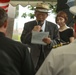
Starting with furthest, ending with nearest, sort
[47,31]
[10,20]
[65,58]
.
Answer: [47,31] → [10,20] → [65,58]

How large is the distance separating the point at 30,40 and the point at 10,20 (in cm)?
72

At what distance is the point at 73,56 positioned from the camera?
5.27ft

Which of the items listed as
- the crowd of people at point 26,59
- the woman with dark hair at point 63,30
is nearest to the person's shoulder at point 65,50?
the crowd of people at point 26,59

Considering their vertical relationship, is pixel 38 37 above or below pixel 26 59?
below

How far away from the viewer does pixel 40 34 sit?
11.1 feet

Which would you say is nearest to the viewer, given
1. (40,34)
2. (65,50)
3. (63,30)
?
(65,50)

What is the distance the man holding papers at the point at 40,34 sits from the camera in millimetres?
3419

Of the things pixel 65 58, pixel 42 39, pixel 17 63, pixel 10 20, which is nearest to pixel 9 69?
pixel 17 63

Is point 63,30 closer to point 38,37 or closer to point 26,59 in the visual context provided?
point 38,37

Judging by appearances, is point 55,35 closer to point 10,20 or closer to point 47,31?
point 47,31

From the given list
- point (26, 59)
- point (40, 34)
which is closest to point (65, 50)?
point (26, 59)

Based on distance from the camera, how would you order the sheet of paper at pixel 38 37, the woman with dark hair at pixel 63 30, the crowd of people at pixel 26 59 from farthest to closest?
the woman with dark hair at pixel 63 30 < the sheet of paper at pixel 38 37 < the crowd of people at pixel 26 59

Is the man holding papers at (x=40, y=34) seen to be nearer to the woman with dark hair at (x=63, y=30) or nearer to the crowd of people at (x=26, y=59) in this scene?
the woman with dark hair at (x=63, y=30)

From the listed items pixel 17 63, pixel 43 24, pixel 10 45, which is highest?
pixel 10 45
